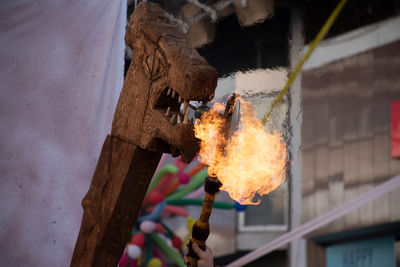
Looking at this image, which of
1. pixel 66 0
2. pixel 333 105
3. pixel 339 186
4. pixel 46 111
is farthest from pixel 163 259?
pixel 66 0

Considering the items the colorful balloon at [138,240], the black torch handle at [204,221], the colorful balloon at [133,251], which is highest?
the colorful balloon at [138,240]

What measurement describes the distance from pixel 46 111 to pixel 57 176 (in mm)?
197

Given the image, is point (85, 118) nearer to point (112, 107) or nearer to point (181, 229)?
point (112, 107)

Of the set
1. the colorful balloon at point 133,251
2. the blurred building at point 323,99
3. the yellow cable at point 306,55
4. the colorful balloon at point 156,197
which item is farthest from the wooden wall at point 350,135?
the colorful balloon at point 133,251

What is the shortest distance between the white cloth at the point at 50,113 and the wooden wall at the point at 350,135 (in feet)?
2.86

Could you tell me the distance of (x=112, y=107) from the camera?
4.77 ft

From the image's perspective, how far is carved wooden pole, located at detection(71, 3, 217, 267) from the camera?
2.99 feet

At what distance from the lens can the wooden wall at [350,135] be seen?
6.56 feet

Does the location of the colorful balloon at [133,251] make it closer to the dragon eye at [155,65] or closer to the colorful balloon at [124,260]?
the colorful balloon at [124,260]

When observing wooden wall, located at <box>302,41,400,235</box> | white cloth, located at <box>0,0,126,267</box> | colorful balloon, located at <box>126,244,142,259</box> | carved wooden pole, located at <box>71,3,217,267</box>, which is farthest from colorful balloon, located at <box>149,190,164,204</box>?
carved wooden pole, located at <box>71,3,217,267</box>

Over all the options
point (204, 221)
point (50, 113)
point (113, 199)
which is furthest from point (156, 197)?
point (204, 221)

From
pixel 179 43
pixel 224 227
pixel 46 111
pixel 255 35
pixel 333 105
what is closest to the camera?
pixel 179 43

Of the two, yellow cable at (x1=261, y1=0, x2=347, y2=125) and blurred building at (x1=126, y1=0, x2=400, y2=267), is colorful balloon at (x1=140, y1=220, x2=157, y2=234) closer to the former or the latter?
blurred building at (x1=126, y1=0, x2=400, y2=267)

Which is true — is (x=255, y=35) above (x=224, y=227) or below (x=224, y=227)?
above
